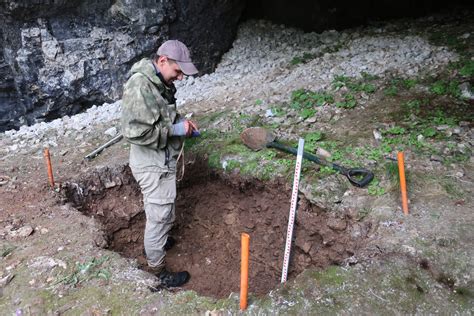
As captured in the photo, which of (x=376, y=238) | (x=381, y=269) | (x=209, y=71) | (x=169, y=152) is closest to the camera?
(x=381, y=269)

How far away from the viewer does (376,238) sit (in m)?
3.77

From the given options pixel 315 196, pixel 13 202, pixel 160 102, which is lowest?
pixel 13 202

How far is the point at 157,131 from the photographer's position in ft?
12.3

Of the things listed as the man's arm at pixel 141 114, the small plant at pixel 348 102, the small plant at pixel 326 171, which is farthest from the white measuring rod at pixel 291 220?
the small plant at pixel 348 102

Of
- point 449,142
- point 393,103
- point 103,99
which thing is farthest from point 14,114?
point 449,142

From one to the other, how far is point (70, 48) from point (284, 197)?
5084 mm

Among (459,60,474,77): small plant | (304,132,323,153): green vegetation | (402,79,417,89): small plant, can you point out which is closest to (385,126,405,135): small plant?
(304,132,323,153): green vegetation

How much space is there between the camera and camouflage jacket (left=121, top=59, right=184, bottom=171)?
3.65m

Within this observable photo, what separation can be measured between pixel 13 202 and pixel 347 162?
403 centimetres

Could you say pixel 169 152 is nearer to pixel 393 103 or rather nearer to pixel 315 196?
pixel 315 196

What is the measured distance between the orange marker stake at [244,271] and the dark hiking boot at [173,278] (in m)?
1.39

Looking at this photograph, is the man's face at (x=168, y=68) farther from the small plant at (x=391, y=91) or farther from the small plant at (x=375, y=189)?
the small plant at (x=391, y=91)

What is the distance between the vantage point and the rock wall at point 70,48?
23.3 ft

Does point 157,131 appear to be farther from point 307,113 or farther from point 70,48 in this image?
point 70,48
